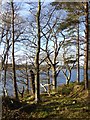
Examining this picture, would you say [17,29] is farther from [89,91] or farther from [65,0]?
[89,91]

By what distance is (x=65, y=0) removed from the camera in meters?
5.78

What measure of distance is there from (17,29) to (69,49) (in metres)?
1.95

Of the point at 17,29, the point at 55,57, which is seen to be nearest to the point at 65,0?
the point at 17,29

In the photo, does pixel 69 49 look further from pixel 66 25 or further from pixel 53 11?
pixel 66 25

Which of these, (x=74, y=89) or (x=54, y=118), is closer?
(x=54, y=118)

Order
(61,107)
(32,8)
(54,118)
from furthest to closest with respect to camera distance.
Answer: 1. (32,8)
2. (61,107)
3. (54,118)

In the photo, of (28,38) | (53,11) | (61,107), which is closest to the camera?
(61,107)

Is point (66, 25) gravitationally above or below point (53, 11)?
below

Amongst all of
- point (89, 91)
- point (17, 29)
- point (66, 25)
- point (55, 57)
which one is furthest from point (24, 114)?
point (55, 57)

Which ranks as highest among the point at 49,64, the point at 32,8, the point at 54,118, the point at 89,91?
the point at 32,8

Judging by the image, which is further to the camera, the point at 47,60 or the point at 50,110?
the point at 47,60

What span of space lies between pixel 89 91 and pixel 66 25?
1835 millimetres

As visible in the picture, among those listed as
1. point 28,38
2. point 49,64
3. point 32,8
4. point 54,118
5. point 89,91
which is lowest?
point 54,118

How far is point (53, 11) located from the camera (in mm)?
7629
